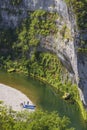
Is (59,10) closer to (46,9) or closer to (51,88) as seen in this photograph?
(46,9)

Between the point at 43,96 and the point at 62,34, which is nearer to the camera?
the point at 43,96

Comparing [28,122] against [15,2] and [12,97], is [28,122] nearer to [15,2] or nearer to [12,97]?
[12,97]

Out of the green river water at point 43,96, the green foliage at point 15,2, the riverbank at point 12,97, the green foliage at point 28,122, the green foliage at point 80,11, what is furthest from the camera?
the green foliage at point 15,2

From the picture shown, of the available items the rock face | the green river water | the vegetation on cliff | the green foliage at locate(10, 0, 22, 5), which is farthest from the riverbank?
the green foliage at locate(10, 0, 22, 5)

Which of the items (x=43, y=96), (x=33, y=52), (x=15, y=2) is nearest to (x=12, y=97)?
(x=43, y=96)

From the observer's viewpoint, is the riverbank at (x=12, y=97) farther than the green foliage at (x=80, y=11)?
Yes

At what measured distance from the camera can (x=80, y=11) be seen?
153ft

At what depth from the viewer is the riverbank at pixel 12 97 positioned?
5081 centimetres

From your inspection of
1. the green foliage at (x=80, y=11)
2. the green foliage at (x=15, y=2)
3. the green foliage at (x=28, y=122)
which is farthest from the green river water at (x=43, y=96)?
Result: the green foliage at (x=28, y=122)

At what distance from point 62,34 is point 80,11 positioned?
31.0 ft

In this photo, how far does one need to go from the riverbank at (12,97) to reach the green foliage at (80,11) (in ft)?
38.7

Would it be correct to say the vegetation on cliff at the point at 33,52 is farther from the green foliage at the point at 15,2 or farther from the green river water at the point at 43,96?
the green foliage at the point at 15,2

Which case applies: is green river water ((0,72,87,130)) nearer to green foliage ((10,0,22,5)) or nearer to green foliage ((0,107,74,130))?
green foliage ((10,0,22,5))

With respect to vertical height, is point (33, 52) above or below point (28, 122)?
above
